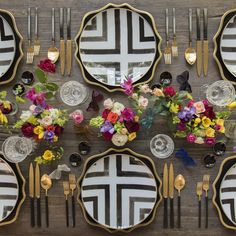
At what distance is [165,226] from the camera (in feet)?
5.64

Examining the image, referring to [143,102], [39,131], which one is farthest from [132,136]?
[39,131]

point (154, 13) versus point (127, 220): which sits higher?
point (154, 13)

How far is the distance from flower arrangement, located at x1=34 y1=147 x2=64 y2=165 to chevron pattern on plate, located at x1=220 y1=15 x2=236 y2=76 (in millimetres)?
759

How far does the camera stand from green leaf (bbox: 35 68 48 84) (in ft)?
5.41

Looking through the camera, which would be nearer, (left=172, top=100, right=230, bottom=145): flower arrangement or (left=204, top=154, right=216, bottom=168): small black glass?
(left=172, top=100, right=230, bottom=145): flower arrangement

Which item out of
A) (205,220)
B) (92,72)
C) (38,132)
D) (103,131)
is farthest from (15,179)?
(205,220)

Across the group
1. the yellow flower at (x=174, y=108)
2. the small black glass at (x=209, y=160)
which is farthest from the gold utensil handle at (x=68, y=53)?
the small black glass at (x=209, y=160)

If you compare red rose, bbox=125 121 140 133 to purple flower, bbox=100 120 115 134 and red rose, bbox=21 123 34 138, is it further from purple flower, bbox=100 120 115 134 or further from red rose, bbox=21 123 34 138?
red rose, bbox=21 123 34 138

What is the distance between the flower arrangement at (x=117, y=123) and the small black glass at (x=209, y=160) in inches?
12.3

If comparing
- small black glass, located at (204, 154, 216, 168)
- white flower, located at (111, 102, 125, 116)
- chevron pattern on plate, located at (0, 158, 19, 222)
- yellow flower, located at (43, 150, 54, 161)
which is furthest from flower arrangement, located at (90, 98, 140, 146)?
chevron pattern on plate, located at (0, 158, 19, 222)

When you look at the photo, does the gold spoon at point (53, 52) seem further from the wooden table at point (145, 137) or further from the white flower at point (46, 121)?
the white flower at point (46, 121)

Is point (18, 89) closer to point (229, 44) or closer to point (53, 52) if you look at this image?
point (53, 52)

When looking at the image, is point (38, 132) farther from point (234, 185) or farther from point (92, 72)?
point (234, 185)

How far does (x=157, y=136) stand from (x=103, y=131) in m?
0.24
